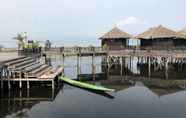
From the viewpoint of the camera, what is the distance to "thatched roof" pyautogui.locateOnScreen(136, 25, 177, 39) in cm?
5011

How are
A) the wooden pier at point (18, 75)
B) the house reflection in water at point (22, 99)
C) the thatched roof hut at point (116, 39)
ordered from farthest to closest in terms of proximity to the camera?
the thatched roof hut at point (116, 39), the wooden pier at point (18, 75), the house reflection in water at point (22, 99)

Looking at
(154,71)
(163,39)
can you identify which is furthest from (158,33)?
(154,71)

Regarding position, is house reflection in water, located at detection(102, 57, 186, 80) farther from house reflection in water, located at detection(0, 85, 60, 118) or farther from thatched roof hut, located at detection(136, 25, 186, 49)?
house reflection in water, located at detection(0, 85, 60, 118)

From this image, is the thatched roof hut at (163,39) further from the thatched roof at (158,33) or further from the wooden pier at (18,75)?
the wooden pier at (18,75)

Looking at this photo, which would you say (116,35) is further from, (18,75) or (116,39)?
(18,75)

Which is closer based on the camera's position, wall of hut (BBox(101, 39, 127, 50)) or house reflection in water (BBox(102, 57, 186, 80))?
house reflection in water (BBox(102, 57, 186, 80))

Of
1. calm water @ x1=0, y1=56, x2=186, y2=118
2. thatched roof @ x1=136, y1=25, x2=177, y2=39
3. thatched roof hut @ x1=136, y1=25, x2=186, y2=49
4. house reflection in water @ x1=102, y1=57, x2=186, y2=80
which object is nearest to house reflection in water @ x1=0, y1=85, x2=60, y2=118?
calm water @ x1=0, y1=56, x2=186, y2=118

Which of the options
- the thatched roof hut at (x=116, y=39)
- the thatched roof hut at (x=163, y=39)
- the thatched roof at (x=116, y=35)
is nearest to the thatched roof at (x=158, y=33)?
the thatched roof hut at (x=163, y=39)

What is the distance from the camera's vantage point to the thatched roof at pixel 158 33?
50.1 meters

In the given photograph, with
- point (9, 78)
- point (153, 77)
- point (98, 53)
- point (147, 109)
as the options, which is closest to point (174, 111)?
point (147, 109)

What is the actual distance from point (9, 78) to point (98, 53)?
790 inches

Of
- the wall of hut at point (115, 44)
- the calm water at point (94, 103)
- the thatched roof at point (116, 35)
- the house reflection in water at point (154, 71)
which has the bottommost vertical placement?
the calm water at point (94, 103)

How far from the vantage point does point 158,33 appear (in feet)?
167

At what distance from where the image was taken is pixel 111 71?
2028 inches
